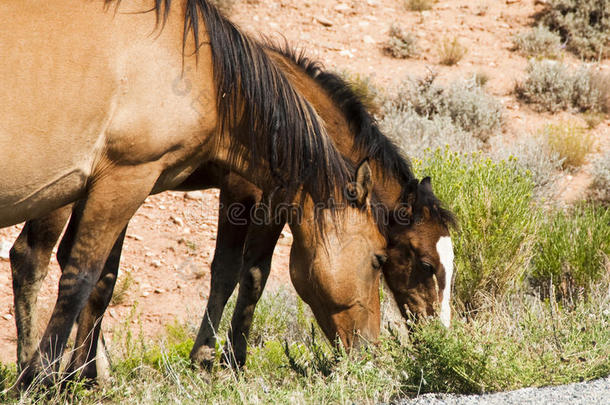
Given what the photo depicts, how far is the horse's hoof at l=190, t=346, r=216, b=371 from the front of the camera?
511 centimetres

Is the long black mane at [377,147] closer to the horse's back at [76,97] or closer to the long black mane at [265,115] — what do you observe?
the long black mane at [265,115]

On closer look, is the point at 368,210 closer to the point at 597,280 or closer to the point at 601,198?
the point at 597,280

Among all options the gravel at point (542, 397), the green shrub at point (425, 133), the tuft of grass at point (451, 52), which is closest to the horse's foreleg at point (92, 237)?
the gravel at point (542, 397)

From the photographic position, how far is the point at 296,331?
20.5 feet

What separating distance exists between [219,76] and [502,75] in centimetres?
837

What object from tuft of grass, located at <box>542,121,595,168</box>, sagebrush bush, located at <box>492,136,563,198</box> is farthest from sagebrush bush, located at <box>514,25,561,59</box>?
sagebrush bush, located at <box>492,136,563,198</box>

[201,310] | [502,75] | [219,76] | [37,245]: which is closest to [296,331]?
[201,310]

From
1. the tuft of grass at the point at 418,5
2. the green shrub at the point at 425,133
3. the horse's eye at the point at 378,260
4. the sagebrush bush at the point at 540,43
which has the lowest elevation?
the green shrub at the point at 425,133

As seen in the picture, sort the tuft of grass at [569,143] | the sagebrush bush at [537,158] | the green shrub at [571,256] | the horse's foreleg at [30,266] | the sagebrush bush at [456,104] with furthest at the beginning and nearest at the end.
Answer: the sagebrush bush at [456,104] < the tuft of grass at [569,143] < the sagebrush bush at [537,158] < the green shrub at [571,256] < the horse's foreleg at [30,266]

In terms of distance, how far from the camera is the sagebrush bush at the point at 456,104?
9.84m

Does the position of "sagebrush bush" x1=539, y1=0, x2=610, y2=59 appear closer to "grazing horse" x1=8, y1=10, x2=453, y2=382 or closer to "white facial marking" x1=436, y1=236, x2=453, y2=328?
"grazing horse" x1=8, y1=10, x2=453, y2=382

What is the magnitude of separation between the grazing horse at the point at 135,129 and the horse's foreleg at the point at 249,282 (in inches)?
33.8

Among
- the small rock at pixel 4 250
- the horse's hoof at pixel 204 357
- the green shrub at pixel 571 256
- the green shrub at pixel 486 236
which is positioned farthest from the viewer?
the small rock at pixel 4 250

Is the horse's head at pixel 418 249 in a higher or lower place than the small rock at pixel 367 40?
lower
